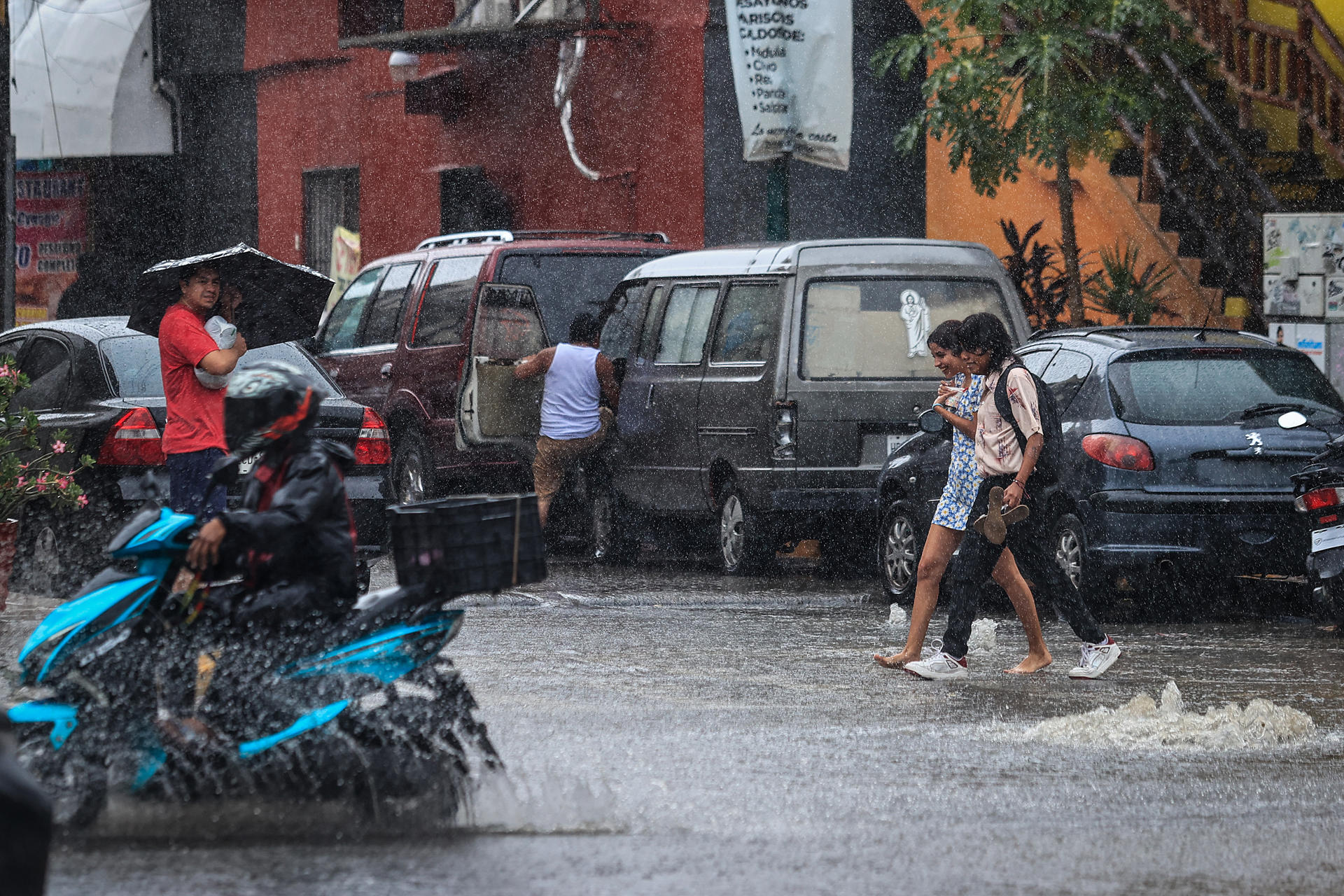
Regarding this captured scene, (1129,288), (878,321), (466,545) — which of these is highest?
(1129,288)

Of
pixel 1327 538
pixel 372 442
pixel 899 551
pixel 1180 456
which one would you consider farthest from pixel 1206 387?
pixel 372 442

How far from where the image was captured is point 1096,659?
9445 mm

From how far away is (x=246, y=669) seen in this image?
620cm

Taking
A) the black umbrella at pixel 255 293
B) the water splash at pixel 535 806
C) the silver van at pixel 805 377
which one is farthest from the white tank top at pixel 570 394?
the water splash at pixel 535 806

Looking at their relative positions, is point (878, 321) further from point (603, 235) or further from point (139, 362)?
point (139, 362)

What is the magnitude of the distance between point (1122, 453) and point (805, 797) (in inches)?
206

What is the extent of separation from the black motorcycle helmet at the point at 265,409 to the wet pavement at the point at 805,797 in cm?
109

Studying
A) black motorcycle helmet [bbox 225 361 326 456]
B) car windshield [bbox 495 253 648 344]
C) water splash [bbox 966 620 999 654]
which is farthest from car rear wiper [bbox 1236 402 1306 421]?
black motorcycle helmet [bbox 225 361 326 456]

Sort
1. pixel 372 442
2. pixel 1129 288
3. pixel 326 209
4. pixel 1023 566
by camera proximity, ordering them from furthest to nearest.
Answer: pixel 326 209, pixel 1129 288, pixel 372 442, pixel 1023 566

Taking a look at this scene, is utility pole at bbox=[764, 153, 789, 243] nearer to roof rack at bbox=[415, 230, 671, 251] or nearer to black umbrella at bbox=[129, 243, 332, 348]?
roof rack at bbox=[415, 230, 671, 251]

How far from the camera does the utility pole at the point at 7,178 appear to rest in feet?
49.8

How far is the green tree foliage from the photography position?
16500 millimetres

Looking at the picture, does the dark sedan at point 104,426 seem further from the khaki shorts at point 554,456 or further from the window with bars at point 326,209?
the window with bars at point 326,209

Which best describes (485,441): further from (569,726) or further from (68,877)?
(68,877)
